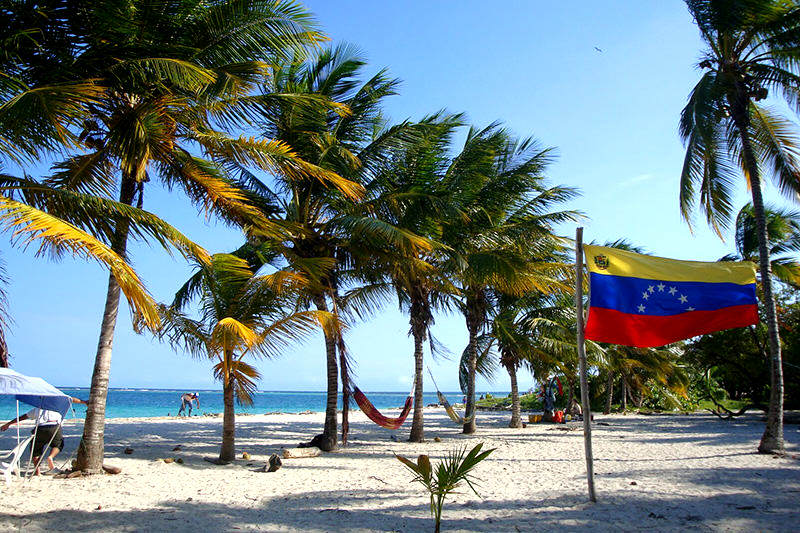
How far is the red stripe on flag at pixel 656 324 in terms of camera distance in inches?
212

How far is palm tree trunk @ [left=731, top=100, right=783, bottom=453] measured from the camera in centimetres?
835

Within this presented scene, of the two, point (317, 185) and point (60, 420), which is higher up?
point (317, 185)

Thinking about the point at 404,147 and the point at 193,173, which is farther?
the point at 404,147

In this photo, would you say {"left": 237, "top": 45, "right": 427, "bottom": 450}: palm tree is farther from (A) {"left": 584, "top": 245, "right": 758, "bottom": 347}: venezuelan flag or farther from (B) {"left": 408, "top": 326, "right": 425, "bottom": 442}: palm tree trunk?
(A) {"left": 584, "top": 245, "right": 758, "bottom": 347}: venezuelan flag

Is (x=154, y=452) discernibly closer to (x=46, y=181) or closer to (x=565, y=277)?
(x=46, y=181)

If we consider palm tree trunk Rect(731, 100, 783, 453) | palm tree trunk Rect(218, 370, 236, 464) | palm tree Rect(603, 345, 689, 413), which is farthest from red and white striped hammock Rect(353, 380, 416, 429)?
palm tree Rect(603, 345, 689, 413)

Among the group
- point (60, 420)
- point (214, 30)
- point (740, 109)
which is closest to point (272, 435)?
point (60, 420)

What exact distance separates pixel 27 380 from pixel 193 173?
124 inches

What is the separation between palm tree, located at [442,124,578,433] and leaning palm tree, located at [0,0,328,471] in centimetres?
486

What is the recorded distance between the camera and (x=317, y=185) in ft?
33.0

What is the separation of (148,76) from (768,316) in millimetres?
10221

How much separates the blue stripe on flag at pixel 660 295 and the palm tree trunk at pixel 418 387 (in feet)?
21.0

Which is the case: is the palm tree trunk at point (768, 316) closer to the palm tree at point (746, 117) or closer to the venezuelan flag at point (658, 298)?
the palm tree at point (746, 117)

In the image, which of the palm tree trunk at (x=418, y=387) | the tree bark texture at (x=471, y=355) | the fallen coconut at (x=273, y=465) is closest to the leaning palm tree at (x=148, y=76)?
the fallen coconut at (x=273, y=465)
